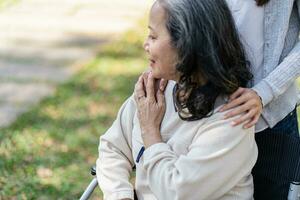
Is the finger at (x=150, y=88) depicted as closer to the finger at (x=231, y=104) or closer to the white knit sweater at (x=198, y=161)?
the white knit sweater at (x=198, y=161)

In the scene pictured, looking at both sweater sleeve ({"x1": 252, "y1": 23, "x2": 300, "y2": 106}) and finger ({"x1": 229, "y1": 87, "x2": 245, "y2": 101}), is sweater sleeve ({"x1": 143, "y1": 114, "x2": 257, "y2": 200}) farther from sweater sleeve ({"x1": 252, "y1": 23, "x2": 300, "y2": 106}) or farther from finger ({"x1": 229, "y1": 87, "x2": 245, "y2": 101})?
sweater sleeve ({"x1": 252, "y1": 23, "x2": 300, "y2": 106})

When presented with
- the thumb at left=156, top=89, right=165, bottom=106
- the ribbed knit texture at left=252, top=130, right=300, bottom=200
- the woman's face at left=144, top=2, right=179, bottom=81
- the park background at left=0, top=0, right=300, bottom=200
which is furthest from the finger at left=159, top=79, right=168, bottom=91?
the park background at left=0, top=0, right=300, bottom=200

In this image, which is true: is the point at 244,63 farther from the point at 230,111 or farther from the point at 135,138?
the point at 135,138

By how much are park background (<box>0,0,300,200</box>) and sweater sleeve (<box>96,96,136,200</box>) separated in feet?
4.56

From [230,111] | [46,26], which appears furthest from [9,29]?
[230,111]

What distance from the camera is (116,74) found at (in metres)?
5.98

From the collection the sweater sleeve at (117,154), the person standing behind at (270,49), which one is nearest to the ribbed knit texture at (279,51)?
the person standing behind at (270,49)

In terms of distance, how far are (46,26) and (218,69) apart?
5.05m

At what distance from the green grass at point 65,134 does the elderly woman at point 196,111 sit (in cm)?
174

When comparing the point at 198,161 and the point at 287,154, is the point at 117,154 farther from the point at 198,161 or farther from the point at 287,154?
the point at 287,154

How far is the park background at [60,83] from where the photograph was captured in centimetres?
441

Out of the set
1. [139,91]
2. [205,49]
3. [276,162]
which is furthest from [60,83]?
[205,49]

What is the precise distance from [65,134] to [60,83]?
101cm

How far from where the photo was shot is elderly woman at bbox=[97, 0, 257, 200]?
7.61ft
